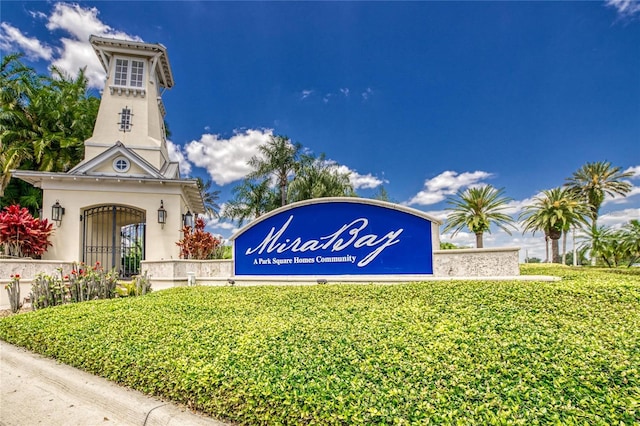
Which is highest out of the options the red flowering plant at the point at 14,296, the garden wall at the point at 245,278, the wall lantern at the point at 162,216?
the wall lantern at the point at 162,216

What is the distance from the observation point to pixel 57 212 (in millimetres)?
11031

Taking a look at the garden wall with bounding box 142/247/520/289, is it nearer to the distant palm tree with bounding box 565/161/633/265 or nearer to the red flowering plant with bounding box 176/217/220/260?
the red flowering plant with bounding box 176/217/220/260

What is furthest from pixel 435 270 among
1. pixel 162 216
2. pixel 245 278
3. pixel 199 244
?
pixel 162 216

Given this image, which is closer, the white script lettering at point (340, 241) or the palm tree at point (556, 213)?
the white script lettering at point (340, 241)

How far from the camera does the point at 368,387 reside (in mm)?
2879

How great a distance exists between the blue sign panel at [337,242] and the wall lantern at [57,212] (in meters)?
6.60

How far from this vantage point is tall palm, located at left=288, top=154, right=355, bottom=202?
861 inches

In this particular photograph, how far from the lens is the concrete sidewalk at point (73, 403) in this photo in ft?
11.0

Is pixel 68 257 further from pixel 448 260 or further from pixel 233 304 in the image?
pixel 448 260

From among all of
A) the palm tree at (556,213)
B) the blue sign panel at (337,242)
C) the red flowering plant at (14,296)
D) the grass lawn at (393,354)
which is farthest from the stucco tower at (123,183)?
the palm tree at (556,213)

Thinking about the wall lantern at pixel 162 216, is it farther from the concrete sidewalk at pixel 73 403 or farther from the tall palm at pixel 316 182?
the tall palm at pixel 316 182

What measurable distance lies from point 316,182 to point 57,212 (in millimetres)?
13960

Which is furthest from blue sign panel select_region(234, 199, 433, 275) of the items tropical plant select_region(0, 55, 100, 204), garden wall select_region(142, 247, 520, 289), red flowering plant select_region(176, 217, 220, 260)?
tropical plant select_region(0, 55, 100, 204)

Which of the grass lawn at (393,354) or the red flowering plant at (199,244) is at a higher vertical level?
the red flowering plant at (199,244)
